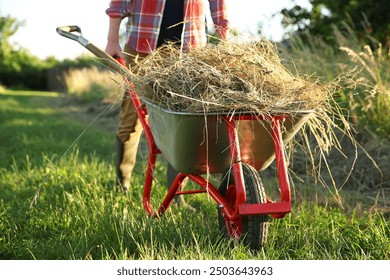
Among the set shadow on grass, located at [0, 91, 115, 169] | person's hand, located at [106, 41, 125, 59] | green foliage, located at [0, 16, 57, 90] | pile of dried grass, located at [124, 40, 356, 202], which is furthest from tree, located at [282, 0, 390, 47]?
green foliage, located at [0, 16, 57, 90]

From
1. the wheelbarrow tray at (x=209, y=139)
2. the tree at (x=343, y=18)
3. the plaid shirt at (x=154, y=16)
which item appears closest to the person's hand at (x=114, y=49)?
the plaid shirt at (x=154, y=16)

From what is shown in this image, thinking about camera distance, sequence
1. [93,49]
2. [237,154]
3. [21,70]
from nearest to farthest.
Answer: [237,154] → [93,49] → [21,70]

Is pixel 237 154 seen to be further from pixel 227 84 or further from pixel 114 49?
pixel 114 49

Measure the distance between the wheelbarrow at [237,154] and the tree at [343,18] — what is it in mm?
3805

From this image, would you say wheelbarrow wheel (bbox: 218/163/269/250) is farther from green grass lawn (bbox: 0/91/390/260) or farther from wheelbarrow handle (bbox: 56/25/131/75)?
wheelbarrow handle (bbox: 56/25/131/75)

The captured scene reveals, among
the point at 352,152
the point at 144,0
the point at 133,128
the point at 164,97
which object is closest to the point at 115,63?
the point at 164,97

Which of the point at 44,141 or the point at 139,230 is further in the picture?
the point at 44,141

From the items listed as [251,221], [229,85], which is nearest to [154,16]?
[229,85]

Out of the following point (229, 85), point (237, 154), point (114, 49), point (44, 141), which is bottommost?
point (44, 141)

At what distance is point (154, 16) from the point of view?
3236 mm

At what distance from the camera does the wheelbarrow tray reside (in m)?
2.22

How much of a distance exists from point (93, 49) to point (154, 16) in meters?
0.52

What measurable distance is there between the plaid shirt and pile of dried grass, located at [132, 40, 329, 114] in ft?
2.24

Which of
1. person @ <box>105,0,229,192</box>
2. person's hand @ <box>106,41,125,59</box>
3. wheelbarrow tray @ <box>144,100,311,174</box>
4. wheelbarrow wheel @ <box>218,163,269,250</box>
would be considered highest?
person @ <box>105,0,229,192</box>
